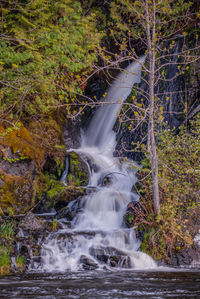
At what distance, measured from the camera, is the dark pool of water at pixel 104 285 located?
14.0 feet

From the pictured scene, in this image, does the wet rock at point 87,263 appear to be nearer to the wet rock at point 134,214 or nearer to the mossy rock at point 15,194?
the wet rock at point 134,214

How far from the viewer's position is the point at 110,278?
215 inches

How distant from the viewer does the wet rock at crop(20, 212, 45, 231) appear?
25.1ft

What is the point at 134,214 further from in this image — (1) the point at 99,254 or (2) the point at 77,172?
(2) the point at 77,172

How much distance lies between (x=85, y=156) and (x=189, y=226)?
5644mm

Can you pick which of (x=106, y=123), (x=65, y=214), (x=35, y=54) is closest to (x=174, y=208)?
(x=65, y=214)

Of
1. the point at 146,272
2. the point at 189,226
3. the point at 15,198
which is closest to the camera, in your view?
the point at 146,272

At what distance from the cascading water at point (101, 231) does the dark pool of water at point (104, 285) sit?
726 millimetres

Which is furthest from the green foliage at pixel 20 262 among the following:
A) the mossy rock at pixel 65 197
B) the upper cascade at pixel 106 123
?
the upper cascade at pixel 106 123

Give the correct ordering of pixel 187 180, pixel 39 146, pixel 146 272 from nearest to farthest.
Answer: pixel 146 272
pixel 187 180
pixel 39 146

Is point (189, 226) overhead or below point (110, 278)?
overhead

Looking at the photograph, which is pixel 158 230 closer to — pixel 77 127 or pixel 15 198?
pixel 15 198

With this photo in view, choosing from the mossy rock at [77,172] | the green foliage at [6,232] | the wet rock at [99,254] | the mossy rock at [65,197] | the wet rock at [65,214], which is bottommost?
the wet rock at [99,254]

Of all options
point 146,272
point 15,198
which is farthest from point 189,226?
point 15,198
